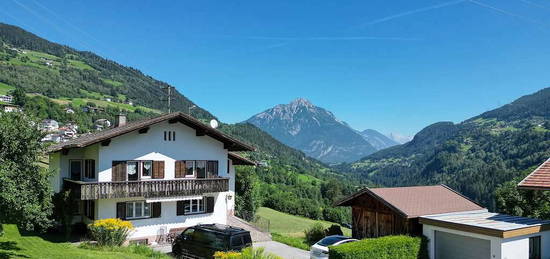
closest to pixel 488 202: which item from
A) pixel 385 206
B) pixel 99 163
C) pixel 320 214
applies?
pixel 320 214

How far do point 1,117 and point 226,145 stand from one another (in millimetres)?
16580

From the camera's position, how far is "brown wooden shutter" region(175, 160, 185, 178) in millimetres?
26812

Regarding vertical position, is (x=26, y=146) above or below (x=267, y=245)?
above

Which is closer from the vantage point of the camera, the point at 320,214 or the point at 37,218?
the point at 37,218

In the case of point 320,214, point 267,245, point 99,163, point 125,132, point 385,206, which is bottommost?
point 320,214

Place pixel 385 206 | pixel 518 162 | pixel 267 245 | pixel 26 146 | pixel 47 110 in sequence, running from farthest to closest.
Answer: pixel 518 162, pixel 47 110, pixel 267 245, pixel 385 206, pixel 26 146

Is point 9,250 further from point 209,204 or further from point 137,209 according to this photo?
point 209,204

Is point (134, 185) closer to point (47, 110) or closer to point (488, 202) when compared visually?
point (47, 110)

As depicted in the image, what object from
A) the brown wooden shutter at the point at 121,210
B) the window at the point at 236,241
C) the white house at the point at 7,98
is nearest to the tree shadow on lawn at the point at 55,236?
the brown wooden shutter at the point at 121,210

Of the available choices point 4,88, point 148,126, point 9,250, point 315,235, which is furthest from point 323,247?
point 4,88

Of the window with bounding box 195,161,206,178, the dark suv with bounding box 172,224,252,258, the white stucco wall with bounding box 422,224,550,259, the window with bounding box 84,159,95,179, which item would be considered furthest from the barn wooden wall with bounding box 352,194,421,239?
the window with bounding box 84,159,95,179

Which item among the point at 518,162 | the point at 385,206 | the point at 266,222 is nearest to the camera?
the point at 385,206

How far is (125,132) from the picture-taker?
23797 mm

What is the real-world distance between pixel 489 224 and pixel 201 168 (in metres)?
17.6
